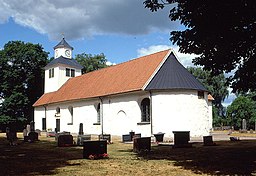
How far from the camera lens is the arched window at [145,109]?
1120 inches

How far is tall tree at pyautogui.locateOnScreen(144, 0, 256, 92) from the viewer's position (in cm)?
1010

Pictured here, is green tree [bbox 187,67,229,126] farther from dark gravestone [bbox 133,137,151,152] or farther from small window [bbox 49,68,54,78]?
dark gravestone [bbox 133,137,151,152]

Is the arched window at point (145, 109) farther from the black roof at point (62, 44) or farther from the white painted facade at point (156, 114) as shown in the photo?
the black roof at point (62, 44)

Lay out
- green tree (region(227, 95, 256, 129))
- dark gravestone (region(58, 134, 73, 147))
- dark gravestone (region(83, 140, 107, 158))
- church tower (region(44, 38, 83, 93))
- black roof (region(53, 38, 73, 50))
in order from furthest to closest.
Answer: green tree (region(227, 95, 256, 129)) < black roof (region(53, 38, 73, 50)) < church tower (region(44, 38, 83, 93)) < dark gravestone (region(58, 134, 73, 147)) < dark gravestone (region(83, 140, 107, 158))

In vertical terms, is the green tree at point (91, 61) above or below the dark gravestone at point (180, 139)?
above

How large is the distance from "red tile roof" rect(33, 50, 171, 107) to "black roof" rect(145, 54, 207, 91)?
0.59 m

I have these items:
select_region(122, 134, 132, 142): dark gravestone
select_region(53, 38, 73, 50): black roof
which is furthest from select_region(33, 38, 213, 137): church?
select_region(53, 38, 73, 50): black roof

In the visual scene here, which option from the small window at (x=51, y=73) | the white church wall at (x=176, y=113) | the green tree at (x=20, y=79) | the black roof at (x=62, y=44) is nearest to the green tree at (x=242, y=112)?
the white church wall at (x=176, y=113)

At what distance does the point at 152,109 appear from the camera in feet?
90.7

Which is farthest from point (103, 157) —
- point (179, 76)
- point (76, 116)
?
point (76, 116)

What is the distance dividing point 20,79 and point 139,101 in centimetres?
3035

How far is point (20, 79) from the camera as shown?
5241 cm

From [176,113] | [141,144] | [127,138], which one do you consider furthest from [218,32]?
[176,113]

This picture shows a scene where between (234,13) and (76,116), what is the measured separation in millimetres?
29572
